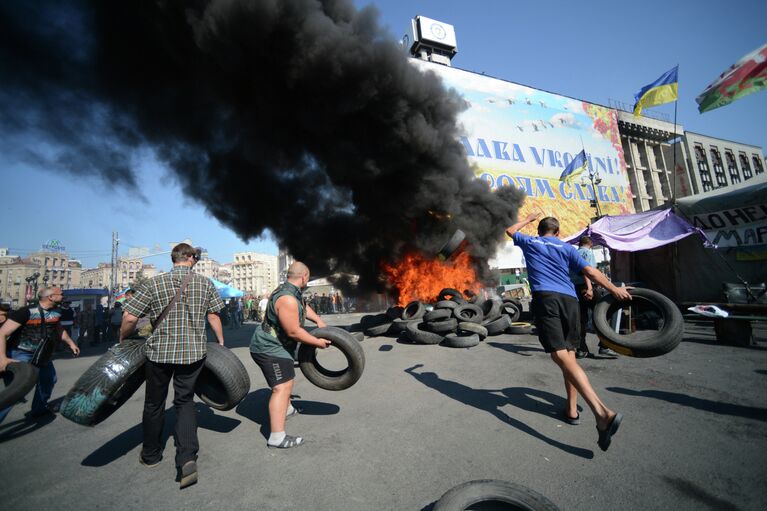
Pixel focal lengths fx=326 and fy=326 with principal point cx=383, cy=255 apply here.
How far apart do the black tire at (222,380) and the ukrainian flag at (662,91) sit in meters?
17.6

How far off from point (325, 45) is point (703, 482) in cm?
1315

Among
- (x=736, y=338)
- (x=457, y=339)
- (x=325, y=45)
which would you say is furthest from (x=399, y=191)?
(x=736, y=338)

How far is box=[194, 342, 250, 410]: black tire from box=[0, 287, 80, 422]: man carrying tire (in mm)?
2904

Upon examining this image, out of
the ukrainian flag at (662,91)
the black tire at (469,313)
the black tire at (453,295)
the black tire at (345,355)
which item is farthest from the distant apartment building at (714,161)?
the black tire at (345,355)

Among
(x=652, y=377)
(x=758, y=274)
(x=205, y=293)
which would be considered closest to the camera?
(x=205, y=293)

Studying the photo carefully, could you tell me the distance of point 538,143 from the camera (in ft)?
109

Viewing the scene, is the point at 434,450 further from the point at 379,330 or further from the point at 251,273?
the point at 251,273

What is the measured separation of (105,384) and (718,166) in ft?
204

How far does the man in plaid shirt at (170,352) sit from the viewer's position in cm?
→ 289

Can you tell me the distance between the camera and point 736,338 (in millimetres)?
6426

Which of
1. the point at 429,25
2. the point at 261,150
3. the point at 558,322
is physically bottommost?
the point at 558,322

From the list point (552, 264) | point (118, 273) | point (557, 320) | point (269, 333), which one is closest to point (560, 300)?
point (557, 320)

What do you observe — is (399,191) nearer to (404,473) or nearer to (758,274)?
(758,274)

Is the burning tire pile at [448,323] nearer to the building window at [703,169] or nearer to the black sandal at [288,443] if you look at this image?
the black sandal at [288,443]
